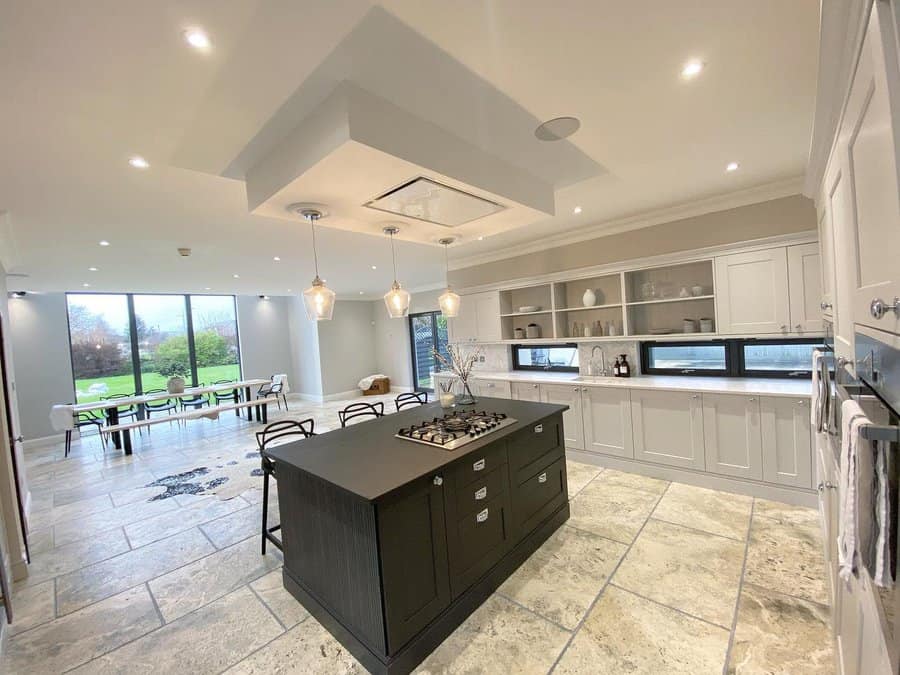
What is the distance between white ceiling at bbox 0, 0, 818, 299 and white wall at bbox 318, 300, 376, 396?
6.46 m

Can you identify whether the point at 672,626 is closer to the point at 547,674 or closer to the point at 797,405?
the point at 547,674

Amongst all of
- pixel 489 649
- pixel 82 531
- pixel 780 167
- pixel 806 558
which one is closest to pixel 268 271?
pixel 82 531

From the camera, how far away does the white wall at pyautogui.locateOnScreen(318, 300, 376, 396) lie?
31.7 ft

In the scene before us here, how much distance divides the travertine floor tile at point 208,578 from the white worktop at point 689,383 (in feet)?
10.5

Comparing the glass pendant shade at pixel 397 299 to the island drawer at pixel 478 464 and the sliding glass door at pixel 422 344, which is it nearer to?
the island drawer at pixel 478 464

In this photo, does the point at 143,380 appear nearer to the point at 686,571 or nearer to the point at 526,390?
the point at 526,390

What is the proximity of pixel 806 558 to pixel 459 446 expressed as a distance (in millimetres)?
2366

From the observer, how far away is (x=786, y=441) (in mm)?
3076

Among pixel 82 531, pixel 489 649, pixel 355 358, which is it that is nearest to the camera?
pixel 489 649

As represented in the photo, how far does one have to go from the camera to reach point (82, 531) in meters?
3.46

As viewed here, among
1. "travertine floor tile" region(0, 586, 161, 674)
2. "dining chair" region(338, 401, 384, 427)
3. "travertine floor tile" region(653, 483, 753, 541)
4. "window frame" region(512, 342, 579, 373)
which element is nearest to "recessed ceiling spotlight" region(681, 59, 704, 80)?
"travertine floor tile" region(653, 483, 753, 541)

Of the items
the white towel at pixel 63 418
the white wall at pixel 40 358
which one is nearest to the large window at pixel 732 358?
the white towel at pixel 63 418

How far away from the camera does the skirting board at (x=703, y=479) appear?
3076 mm

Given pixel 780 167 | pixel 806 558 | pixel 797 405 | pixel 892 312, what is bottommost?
pixel 806 558
